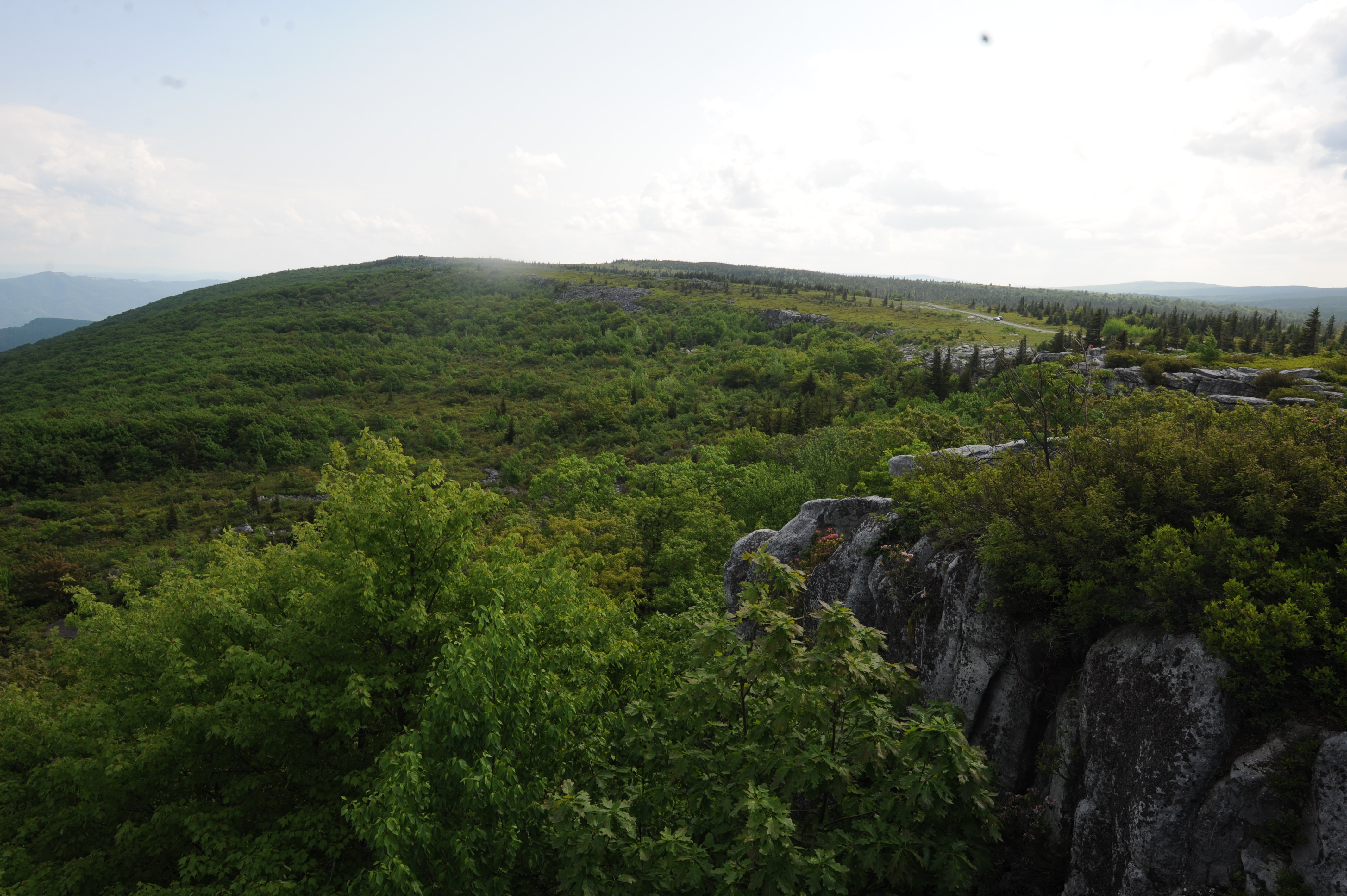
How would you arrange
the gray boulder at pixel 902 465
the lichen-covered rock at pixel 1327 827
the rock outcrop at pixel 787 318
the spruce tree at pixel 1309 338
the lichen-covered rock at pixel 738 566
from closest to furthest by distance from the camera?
the lichen-covered rock at pixel 1327 827 → the gray boulder at pixel 902 465 → the lichen-covered rock at pixel 738 566 → the spruce tree at pixel 1309 338 → the rock outcrop at pixel 787 318

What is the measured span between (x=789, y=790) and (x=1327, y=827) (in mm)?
4130

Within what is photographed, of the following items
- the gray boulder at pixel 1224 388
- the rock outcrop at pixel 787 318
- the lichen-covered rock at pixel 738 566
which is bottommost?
the lichen-covered rock at pixel 738 566

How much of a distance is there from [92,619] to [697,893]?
13563 mm

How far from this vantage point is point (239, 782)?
10.1m

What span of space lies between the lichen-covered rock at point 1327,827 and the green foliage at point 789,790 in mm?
2211

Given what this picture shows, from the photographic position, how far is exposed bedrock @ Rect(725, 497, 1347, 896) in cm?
498

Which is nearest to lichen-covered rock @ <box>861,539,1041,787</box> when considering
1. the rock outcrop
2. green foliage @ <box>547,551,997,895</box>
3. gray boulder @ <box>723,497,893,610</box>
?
green foliage @ <box>547,551,997,895</box>

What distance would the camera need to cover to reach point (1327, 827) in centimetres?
471

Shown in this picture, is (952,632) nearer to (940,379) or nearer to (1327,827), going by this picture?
(1327,827)

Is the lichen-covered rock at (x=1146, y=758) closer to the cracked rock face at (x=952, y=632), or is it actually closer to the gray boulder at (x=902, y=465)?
the cracked rock face at (x=952, y=632)

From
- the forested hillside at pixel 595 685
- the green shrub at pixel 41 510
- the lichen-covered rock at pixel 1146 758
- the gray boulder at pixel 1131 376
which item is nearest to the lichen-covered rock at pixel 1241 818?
the lichen-covered rock at pixel 1146 758

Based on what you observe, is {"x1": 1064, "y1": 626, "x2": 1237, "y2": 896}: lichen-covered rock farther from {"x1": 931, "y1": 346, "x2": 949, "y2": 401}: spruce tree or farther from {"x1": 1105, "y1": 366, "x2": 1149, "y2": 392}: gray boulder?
{"x1": 931, "y1": 346, "x2": 949, "y2": 401}: spruce tree

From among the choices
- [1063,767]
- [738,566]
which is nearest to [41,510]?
[738,566]

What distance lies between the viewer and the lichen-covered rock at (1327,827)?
15.1 ft
